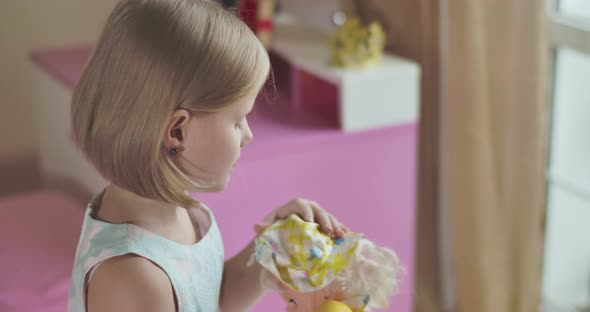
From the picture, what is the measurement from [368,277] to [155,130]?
0.31m

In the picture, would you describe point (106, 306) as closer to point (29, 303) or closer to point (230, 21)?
point (230, 21)

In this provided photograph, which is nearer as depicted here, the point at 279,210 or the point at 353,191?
the point at 279,210

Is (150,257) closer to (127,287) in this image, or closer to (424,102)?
(127,287)

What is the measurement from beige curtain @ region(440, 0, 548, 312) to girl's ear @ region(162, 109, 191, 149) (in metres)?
0.83

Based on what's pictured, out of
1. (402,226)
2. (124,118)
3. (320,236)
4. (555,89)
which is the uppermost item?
(124,118)

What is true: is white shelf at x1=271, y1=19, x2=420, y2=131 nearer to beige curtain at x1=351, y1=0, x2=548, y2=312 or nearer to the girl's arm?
beige curtain at x1=351, y1=0, x2=548, y2=312

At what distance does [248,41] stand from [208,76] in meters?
0.06

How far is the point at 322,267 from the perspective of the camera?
880mm

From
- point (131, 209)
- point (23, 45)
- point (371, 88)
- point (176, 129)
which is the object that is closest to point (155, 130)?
point (176, 129)

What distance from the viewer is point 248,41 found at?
0.78m

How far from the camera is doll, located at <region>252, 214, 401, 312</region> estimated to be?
879 mm

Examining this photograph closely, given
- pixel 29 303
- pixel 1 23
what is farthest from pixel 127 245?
pixel 1 23

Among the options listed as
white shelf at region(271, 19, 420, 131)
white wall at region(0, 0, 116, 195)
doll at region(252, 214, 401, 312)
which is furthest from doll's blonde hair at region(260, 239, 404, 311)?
white wall at region(0, 0, 116, 195)

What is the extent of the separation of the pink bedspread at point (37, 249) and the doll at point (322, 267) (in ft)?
1.89
